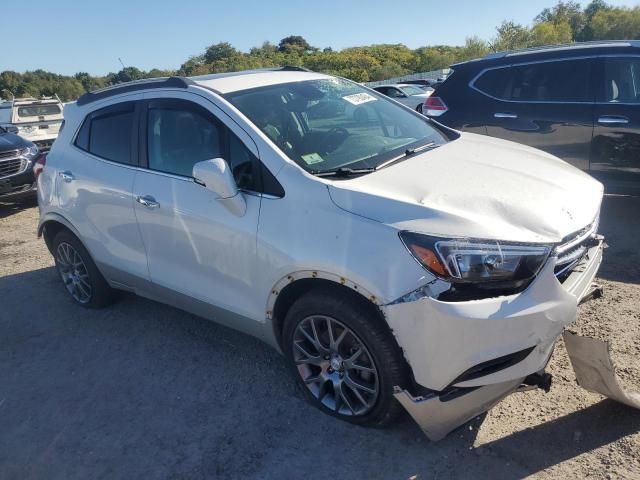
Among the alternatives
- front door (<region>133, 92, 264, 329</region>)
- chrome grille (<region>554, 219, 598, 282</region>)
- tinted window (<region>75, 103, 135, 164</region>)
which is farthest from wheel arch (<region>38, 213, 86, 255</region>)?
chrome grille (<region>554, 219, 598, 282</region>)

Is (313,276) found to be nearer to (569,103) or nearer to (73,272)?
(73,272)

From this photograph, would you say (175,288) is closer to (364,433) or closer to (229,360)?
(229,360)

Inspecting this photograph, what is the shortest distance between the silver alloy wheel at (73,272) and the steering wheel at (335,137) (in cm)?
247

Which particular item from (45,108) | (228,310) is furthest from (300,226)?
(45,108)

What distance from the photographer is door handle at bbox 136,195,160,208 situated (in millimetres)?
3450

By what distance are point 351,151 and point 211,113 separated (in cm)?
88

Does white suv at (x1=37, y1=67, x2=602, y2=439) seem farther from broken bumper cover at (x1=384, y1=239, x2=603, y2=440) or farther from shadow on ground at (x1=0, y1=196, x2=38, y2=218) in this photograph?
shadow on ground at (x1=0, y1=196, x2=38, y2=218)

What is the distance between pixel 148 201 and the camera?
349 cm

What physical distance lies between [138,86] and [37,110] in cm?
1016

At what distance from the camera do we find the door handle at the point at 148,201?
136 inches

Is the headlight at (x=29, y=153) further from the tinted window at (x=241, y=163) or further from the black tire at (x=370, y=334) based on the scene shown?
the black tire at (x=370, y=334)

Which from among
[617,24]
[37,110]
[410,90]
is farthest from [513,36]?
[37,110]

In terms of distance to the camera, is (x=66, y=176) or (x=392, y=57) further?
(x=392, y=57)

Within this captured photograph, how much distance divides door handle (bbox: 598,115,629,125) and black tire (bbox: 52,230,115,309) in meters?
5.00
